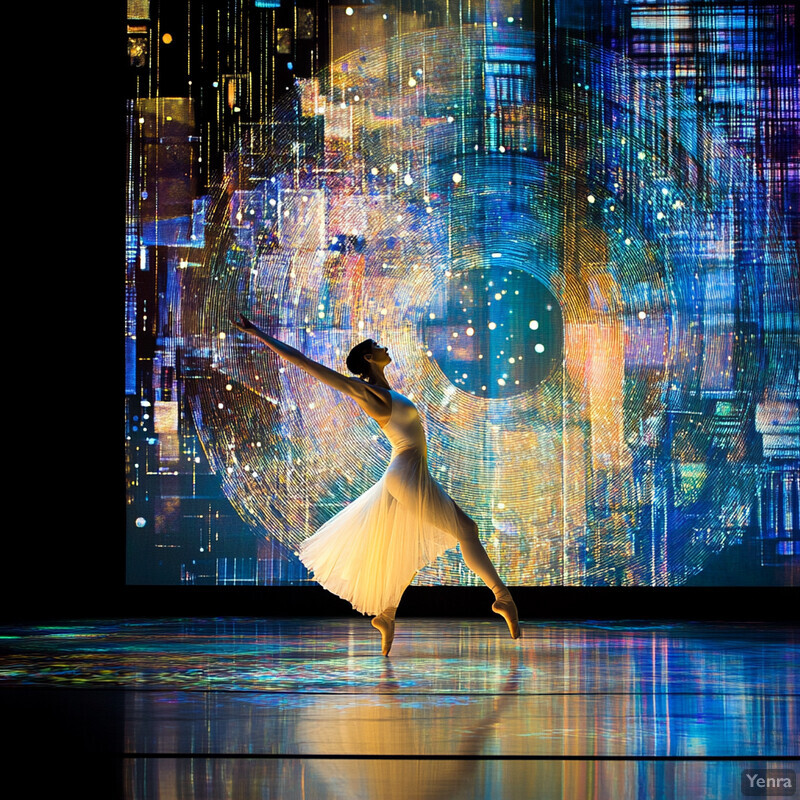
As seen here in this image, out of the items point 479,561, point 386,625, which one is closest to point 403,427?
point 479,561

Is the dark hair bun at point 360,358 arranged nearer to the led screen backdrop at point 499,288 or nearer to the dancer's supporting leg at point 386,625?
the dancer's supporting leg at point 386,625

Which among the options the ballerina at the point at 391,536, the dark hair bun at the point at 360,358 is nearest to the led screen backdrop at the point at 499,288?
the dark hair bun at the point at 360,358

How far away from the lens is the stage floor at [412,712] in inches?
87.5

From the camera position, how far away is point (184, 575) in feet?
18.7

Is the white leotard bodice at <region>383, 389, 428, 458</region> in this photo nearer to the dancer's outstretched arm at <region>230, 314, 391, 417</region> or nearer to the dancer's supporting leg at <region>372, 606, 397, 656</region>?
the dancer's outstretched arm at <region>230, 314, 391, 417</region>

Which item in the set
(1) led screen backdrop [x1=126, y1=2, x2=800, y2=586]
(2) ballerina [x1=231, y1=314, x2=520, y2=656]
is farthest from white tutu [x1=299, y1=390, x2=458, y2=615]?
(1) led screen backdrop [x1=126, y1=2, x2=800, y2=586]

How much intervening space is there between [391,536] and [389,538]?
0.01 m

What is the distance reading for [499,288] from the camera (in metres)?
5.61

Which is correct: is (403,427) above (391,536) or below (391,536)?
above

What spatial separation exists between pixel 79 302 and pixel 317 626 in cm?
213

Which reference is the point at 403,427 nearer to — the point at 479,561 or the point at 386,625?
the point at 479,561

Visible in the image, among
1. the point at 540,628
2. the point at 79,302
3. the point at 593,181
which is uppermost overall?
the point at 593,181

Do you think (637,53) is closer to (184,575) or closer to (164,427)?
(164,427)

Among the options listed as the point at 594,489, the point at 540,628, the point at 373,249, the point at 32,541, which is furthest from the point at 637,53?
the point at 32,541
